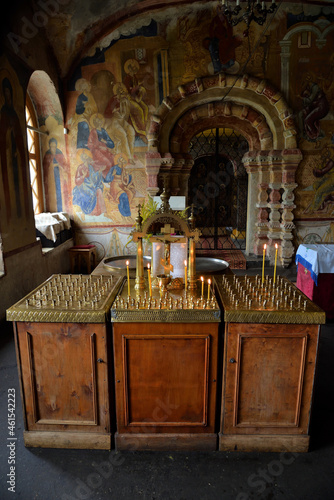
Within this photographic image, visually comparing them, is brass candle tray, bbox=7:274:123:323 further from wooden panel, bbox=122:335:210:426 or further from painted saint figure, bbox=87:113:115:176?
painted saint figure, bbox=87:113:115:176

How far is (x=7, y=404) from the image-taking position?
10.1ft

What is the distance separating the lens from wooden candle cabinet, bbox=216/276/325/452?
231cm

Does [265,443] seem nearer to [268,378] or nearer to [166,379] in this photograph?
[268,378]

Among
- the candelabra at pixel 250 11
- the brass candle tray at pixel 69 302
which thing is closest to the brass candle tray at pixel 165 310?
the brass candle tray at pixel 69 302

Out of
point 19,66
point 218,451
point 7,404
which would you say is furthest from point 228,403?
point 19,66

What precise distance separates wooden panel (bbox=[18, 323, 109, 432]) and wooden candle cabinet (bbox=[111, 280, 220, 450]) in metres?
0.15

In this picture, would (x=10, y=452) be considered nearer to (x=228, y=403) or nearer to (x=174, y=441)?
(x=174, y=441)

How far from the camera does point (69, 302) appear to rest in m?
2.50

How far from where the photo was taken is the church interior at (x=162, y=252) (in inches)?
92.1

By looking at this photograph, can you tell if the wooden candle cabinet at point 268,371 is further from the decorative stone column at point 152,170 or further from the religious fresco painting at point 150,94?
the religious fresco painting at point 150,94

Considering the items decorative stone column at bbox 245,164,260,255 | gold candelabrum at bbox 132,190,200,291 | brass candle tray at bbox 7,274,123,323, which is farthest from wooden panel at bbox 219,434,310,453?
decorative stone column at bbox 245,164,260,255

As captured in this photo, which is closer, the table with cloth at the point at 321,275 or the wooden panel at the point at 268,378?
the wooden panel at the point at 268,378

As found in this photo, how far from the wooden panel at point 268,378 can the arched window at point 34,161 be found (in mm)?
6852

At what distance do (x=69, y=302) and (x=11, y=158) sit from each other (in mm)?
3980
